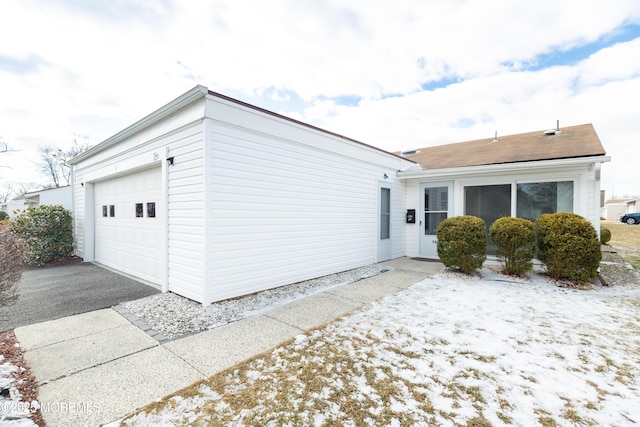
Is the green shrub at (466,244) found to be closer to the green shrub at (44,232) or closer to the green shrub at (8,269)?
the green shrub at (8,269)

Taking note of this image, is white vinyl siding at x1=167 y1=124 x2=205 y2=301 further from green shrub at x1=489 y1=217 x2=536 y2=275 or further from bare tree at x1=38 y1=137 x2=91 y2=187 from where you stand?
bare tree at x1=38 y1=137 x2=91 y2=187

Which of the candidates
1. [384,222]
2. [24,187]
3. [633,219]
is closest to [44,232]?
[384,222]

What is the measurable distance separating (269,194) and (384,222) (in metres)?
4.27

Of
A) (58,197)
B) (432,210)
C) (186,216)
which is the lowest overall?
(186,216)

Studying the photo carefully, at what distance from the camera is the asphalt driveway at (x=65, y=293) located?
385 cm

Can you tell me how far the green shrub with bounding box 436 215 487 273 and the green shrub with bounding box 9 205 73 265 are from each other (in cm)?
1114

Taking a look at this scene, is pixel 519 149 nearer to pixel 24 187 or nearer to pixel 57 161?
pixel 57 161

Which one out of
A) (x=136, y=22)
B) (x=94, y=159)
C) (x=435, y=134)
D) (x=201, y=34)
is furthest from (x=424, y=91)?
(x=94, y=159)

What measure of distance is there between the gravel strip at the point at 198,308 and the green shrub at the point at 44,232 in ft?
19.9

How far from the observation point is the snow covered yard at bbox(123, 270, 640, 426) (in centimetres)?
191

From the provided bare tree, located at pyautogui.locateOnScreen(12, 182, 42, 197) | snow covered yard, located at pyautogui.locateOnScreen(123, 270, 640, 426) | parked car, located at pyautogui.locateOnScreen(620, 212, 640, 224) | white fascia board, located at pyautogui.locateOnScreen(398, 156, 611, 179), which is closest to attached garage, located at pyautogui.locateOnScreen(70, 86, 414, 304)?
white fascia board, located at pyautogui.locateOnScreen(398, 156, 611, 179)

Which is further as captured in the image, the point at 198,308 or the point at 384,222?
the point at 384,222

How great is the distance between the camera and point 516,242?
5.74 m

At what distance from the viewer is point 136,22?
5.03 m
